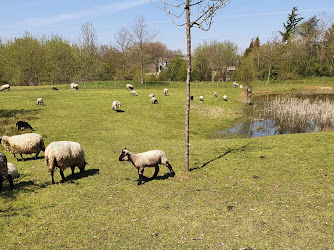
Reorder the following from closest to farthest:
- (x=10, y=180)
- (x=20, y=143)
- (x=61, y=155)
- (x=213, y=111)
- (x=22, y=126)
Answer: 1. (x=10, y=180)
2. (x=61, y=155)
3. (x=20, y=143)
4. (x=22, y=126)
5. (x=213, y=111)

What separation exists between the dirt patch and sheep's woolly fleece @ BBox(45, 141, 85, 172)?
27844mm

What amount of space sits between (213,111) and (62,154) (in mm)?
31498

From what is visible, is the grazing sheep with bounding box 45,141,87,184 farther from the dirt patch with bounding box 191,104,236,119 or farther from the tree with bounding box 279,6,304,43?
the tree with bounding box 279,6,304,43

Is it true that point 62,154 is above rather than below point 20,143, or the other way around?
above

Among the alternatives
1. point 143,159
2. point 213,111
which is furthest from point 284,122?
point 143,159

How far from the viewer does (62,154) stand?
1195 cm

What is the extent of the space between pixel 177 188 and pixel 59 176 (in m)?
7.19

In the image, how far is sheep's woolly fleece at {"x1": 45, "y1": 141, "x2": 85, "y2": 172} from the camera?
466 inches

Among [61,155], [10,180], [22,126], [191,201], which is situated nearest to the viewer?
[191,201]

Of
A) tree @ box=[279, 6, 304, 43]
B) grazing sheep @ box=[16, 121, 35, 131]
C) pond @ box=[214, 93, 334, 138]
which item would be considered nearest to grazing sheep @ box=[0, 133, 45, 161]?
grazing sheep @ box=[16, 121, 35, 131]

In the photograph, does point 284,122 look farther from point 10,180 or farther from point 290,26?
point 290,26

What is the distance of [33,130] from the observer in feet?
77.7

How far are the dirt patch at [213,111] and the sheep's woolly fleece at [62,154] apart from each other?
27.8 m

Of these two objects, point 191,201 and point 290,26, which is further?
point 290,26
